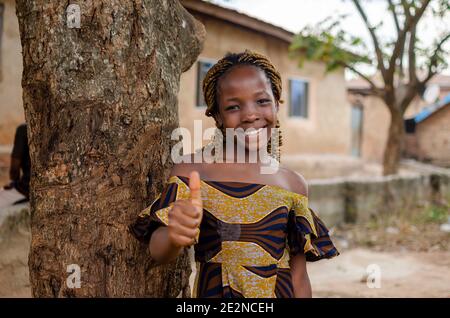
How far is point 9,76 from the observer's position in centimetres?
593

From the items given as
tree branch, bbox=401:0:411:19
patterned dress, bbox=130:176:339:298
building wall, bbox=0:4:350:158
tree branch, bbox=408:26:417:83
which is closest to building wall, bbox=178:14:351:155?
building wall, bbox=0:4:350:158

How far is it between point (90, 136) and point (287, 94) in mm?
9170

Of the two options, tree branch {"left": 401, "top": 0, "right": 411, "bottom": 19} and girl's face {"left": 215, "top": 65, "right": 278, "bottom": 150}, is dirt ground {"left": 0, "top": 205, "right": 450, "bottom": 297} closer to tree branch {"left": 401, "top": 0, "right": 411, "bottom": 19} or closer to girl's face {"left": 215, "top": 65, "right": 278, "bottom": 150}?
girl's face {"left": 215, "top": 65, "right": 278, "bottom": 150}

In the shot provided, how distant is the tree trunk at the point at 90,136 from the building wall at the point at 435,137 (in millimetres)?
14502

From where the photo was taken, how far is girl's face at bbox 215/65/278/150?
1.69 metres

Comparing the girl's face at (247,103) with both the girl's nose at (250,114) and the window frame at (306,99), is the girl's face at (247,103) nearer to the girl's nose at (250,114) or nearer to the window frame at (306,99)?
the girl's nose at (250,114)

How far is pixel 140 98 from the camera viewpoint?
1.74 m

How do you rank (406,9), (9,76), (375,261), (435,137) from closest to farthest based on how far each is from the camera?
(375,261)
(9,76)
(406,9)
(435,137)

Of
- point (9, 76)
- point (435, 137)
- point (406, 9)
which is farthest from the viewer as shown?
point (435, 137)

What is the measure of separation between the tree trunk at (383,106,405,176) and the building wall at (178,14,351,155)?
2428mm

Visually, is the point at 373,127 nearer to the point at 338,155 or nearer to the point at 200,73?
the point at 338,155

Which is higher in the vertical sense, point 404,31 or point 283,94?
point 404,31

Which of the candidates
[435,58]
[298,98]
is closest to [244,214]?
[435,58]

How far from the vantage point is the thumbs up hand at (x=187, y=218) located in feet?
4.35
